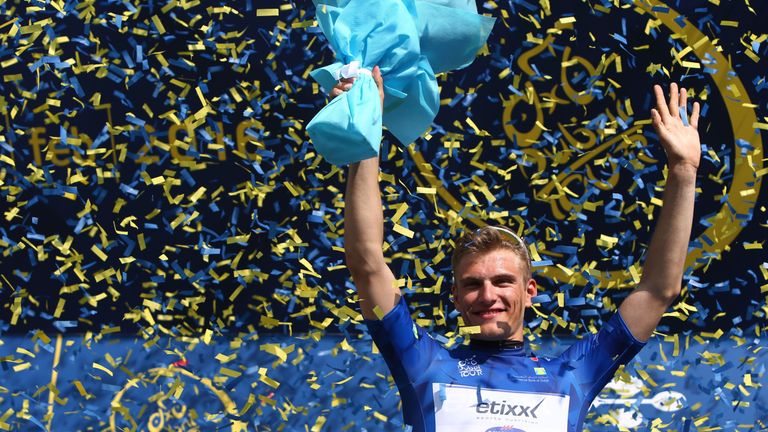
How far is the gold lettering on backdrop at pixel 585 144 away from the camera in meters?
3.71

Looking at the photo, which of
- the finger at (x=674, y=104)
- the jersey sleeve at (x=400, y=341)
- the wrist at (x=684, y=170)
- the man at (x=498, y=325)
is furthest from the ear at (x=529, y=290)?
the finger at (x=674, y=104)

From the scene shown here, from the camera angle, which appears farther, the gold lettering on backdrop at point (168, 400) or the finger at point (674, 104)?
the gold lettering on backdrop at point (168, 400)

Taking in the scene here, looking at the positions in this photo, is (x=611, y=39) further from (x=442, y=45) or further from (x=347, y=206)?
(x=347, y=206)

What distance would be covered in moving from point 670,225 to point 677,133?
0.25 m

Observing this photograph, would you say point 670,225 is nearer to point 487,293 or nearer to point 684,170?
point 684,170

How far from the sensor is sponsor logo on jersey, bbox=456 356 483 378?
2.64m

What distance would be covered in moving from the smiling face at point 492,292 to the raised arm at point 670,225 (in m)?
0.29

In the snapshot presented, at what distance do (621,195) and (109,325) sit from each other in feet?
6.34

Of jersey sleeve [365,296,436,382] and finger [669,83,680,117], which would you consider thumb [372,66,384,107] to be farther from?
finger [669,83,680,117]

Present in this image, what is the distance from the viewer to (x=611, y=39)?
12.3ft

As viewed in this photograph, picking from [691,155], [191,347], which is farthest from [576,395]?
[191,347]

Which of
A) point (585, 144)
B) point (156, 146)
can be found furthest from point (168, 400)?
point (585, 144)

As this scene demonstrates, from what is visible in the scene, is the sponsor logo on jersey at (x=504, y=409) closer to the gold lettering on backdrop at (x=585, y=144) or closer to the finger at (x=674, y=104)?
the finger at (x=674, y=104)

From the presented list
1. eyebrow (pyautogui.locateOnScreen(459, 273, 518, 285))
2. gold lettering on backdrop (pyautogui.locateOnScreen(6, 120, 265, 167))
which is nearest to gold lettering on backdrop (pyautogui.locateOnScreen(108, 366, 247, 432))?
gold lettering on backdrop (pyautogui.locateOnScreen(6, 120, 265, 167))
